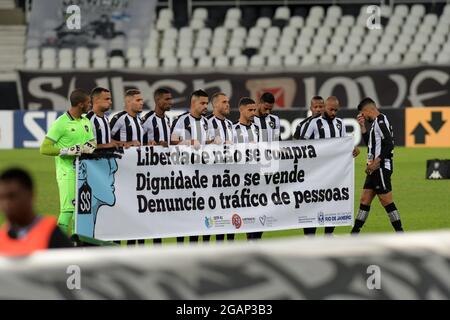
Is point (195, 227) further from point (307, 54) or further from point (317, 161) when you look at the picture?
point (307, 54)

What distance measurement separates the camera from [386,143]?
44.5 feet

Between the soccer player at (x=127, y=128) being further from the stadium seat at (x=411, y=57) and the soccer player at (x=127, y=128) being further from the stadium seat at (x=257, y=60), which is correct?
the stadium seat at (x=257, y=60)

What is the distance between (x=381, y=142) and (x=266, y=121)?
134 centimetres

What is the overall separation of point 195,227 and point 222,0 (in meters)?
29.1

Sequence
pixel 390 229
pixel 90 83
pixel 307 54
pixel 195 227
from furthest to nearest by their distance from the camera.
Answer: pixel 307 54, pixel 90 83, pixel 390 229, pixel 195 227

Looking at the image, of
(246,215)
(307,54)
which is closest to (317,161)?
(246,215)

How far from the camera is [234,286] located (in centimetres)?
453

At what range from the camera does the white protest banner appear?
12453 millimetres

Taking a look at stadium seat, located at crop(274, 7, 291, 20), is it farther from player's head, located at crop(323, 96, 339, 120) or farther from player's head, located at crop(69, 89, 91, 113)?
player's head, located at crop(69, 89, 91, 113)

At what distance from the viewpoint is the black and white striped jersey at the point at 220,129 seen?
43.1ft

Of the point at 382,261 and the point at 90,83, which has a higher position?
the point at 90,83

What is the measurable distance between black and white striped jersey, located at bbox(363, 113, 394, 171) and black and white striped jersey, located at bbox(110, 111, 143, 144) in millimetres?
2693

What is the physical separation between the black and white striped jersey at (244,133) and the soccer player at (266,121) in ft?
0.48

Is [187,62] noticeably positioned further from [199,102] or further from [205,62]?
[199,102]
